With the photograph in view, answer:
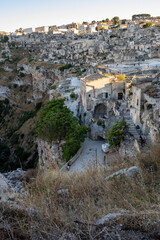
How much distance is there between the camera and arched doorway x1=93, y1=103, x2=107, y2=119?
16.8 m

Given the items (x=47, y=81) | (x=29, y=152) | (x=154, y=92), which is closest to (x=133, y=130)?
(x=154, y=92)

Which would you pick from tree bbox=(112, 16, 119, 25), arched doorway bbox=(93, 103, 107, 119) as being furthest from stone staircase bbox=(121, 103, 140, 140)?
tree bbox=(112, 16, 119, 25)

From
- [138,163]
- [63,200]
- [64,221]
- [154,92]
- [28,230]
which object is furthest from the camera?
[154,92]

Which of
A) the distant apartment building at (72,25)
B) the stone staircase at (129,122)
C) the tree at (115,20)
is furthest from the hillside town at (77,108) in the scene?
the distant apartment building at (72,25)

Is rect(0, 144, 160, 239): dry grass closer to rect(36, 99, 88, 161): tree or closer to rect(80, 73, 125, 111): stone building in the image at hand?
rect(36, 99, 88, 161): tree

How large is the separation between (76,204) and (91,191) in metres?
0.56

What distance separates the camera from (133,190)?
3812mm

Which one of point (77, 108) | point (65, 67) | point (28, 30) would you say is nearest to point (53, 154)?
point (77, 108)

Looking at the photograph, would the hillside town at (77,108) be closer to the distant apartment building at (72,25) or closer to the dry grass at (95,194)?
the dry grass at (95,194)

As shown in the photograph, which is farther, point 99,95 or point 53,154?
point 99,95

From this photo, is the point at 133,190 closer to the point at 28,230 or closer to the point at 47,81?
→ the point at 28,230

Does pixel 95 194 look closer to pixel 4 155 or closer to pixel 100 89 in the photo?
pixel 100 89

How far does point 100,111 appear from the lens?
17.1 metres

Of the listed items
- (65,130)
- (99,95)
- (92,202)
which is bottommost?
(65,130)
